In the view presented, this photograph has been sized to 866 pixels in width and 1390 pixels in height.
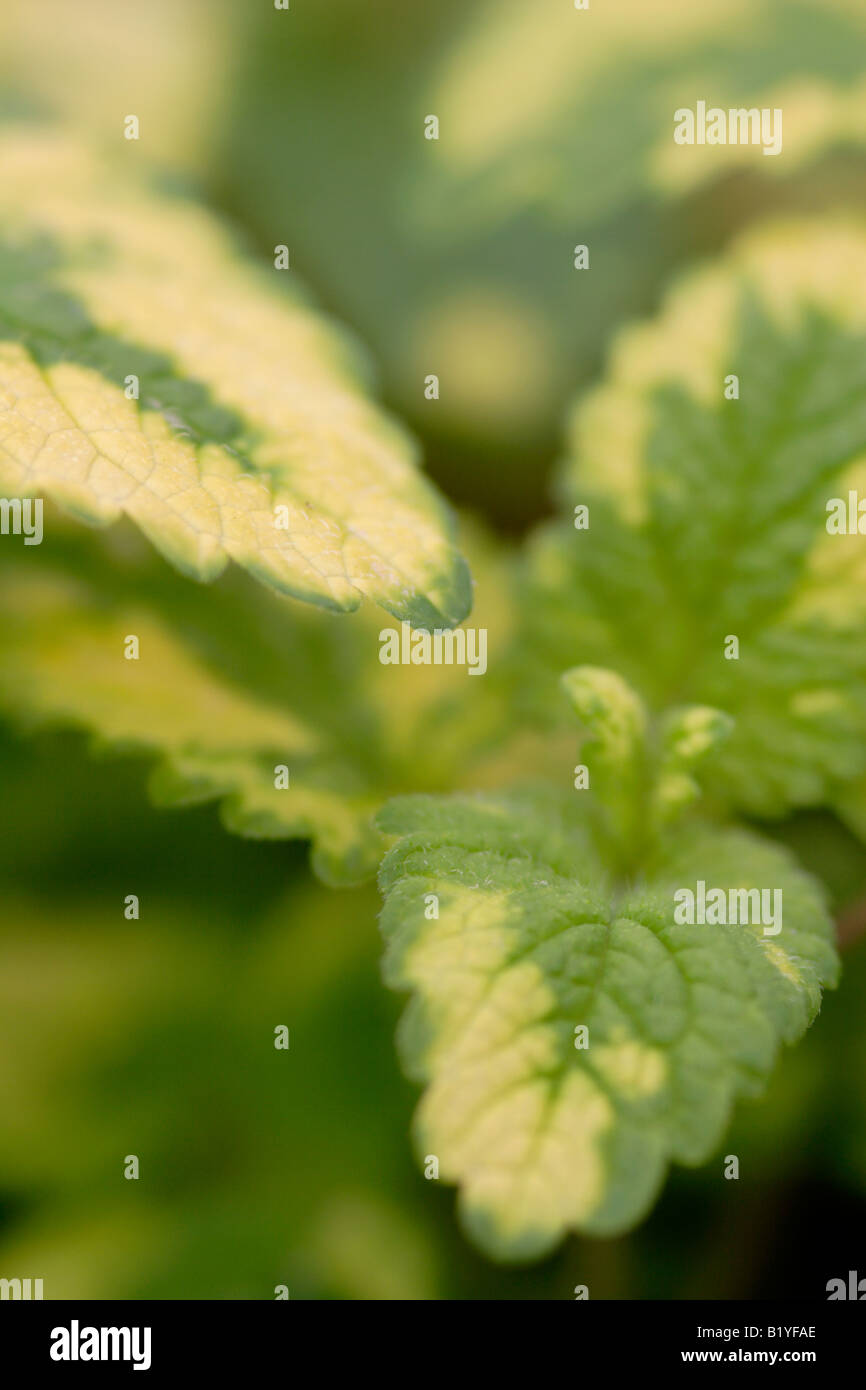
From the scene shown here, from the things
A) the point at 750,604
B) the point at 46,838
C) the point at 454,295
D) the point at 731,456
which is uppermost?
the point at 454,295

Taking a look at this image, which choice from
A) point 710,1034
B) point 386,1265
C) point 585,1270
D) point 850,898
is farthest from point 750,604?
point 386,1265

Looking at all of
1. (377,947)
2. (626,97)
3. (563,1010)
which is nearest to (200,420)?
(563,1010)

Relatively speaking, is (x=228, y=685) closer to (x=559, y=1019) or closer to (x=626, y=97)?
(x=559, y=1019)

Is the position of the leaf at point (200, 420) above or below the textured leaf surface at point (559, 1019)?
above

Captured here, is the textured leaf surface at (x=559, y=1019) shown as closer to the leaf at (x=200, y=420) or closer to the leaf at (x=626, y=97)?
the leaf at (x=200, y=420)

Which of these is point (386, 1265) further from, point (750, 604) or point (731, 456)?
point (731, 456)

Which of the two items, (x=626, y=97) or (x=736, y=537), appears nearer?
(x=736, y=537)

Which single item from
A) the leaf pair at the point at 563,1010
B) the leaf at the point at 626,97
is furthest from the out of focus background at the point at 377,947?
the leaf pair at the point at 563,1010
